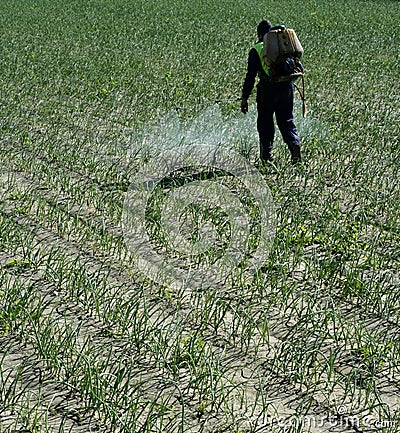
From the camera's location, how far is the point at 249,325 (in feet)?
15.2

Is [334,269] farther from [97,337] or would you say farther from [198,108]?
[198,108]

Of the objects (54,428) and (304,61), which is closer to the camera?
(54,428)

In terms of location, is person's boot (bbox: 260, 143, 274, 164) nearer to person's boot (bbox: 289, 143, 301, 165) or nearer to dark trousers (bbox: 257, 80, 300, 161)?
dark trousers (bbox: 257, 80, 300, 161)

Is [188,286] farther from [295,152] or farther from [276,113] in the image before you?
[276,113]

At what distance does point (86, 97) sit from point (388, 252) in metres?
6.68

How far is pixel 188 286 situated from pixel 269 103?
10.5ft

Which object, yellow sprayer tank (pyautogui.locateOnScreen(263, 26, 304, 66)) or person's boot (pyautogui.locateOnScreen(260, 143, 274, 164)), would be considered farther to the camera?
person's boot (pyautogui.locateOnScreen(260, 143, 274, 164))

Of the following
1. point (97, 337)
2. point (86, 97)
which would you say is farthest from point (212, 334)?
point (86, 97)

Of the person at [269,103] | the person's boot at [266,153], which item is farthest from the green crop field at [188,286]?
the person at [269,103]

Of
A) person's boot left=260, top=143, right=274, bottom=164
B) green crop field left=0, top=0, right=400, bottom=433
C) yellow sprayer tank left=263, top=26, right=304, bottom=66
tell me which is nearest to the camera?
green crop field left=0, top=0, right=400, bottom=433

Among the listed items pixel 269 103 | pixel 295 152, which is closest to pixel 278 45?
pixel 269 103

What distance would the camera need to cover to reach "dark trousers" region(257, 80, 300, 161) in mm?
7770

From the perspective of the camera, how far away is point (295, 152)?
783 cm

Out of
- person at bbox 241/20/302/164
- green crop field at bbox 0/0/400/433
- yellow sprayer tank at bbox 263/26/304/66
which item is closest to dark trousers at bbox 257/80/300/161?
person at bbox 241/20/302/164
